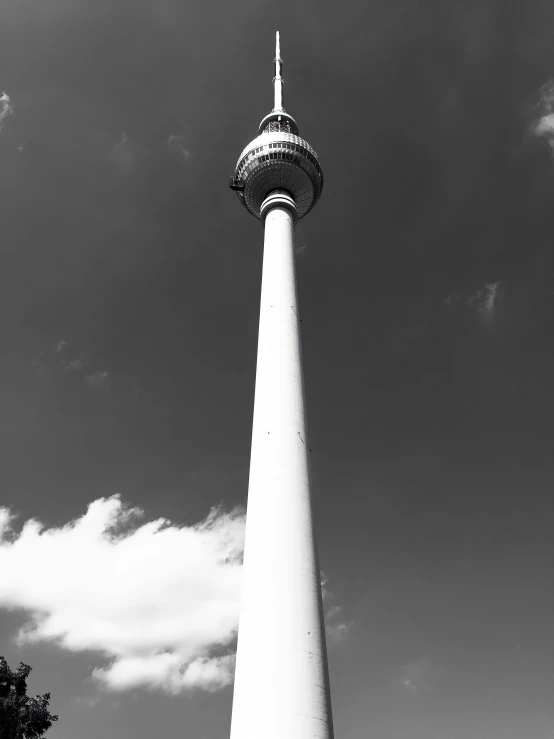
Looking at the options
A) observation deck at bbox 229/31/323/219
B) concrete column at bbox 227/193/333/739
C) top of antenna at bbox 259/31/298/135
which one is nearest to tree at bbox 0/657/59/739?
concrete column at bbox 227/193/333/739

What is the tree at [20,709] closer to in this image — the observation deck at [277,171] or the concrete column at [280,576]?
the concrete column at [280,576]

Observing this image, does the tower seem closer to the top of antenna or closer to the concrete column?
the concrete column

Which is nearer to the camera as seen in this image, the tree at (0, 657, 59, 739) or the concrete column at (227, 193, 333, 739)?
the concrete column at (227, 193, 333, 739)

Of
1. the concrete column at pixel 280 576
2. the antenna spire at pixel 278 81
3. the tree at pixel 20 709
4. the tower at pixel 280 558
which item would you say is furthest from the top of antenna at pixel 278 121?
the tree at pixel 20 709

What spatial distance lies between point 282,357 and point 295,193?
34.5 meters


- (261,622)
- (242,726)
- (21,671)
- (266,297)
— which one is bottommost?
(242,726)

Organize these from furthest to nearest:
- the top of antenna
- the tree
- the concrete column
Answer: the top of antenna, the tree, the concrete column

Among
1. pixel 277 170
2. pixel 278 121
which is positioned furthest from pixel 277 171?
pixel 278 121

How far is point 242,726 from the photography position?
3753 centimetres

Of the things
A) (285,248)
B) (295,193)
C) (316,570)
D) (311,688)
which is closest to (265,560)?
(316,570)

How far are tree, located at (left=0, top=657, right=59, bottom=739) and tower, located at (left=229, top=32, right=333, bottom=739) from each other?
171 ft

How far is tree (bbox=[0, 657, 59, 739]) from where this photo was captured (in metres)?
74.8

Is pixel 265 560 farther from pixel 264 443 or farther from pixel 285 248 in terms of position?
pixel 285 248

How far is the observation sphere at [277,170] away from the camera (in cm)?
8019
